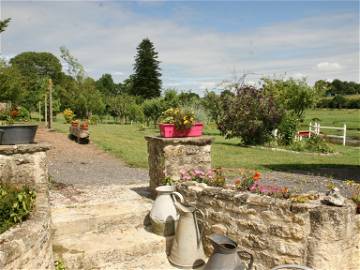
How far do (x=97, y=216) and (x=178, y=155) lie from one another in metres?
1.53

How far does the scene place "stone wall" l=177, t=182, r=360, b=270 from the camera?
362 cm

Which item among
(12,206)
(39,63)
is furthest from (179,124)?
(39,63)

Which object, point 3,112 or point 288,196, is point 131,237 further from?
point 3,112

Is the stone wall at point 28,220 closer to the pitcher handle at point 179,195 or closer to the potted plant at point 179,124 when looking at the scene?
the pitcher handle at point 179,195

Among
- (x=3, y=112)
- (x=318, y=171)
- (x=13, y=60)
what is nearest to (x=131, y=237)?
(x=3, y=112)

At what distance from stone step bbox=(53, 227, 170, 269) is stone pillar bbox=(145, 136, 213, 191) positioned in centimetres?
104

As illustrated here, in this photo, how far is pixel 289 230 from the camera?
3.80 metres

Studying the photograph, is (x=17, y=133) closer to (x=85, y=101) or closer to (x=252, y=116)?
(x=252, y=116)

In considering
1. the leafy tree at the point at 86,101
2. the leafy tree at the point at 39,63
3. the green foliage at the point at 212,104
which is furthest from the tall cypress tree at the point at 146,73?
the green foliage at the point at 212,104

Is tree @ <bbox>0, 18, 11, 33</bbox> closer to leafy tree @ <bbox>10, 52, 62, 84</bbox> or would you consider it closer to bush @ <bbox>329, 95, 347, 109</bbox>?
leafy tree @ <bbox>10, 52, 62, 84</bbox>

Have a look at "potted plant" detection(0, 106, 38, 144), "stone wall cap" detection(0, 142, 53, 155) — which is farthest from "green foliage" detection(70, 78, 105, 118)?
"stone wall cap" detection(0, 142, 53, 155)

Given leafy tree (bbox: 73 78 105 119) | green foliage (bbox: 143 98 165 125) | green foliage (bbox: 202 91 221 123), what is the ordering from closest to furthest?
green foliage (bbox: 202 91 221 123)
green foliage (bbox: 143 98 165 125)
leafy tree (bbox: 73 78 105 119)

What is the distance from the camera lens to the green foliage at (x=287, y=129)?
15.5m

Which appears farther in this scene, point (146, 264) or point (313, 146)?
point (313, 146)
